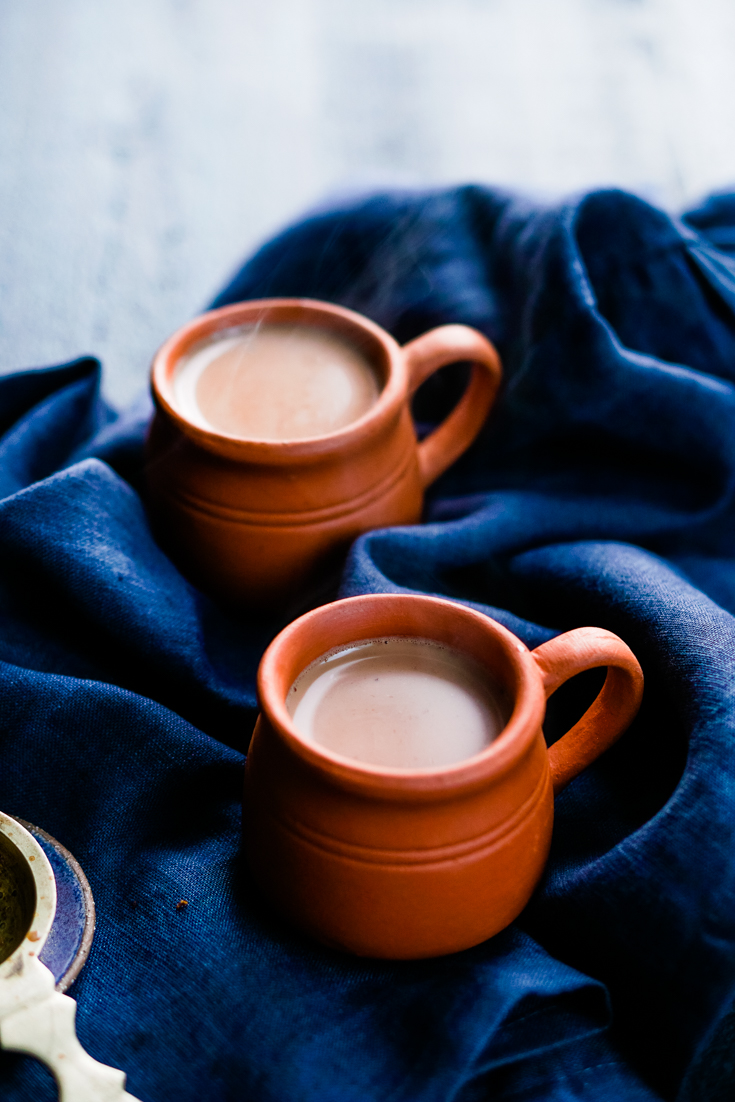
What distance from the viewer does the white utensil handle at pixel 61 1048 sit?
422 millimetres

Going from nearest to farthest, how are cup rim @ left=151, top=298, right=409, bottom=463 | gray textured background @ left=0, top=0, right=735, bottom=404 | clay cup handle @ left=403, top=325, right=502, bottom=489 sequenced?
cup rim @ left=151, top=298, right=409, bottom=463 → clay cup handle @ left=403, top=325, right=502, bottom=489 → gray textured background @ left=0, top=0, right=735, bottom=404

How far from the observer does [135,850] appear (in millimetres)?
568

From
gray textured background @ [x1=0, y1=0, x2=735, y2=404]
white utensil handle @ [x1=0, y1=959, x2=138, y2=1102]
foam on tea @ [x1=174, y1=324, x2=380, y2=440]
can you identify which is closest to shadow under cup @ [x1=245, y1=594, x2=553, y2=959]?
white utensil handle @ [x1=0, y1=959, x2=138, y2=1102]

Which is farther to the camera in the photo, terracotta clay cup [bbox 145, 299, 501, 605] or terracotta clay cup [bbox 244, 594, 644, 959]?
terracotta clay cup [bbox 145, 299, 501, 605]

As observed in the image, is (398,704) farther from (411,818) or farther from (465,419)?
(465,419)

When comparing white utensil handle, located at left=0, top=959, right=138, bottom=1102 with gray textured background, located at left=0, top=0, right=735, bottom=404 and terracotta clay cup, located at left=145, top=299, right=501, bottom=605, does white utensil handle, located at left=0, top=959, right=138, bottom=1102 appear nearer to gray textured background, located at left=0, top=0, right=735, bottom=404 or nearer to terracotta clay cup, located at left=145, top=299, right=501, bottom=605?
terracotta clay cup, located at left=145, top=299, right=501, bottom=605

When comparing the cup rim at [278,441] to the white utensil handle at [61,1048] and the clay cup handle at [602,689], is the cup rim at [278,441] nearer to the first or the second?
the clay cup handle at [602,689]

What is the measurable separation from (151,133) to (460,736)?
3.24 feet

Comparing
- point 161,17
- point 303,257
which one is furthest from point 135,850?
point 161,17

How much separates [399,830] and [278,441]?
28 cm

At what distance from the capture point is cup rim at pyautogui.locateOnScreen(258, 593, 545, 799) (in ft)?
1.44

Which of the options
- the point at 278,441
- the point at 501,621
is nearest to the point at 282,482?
the point at 278,441

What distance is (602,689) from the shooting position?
1.82 feet

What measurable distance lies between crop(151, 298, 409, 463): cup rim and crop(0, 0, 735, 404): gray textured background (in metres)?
0.31
